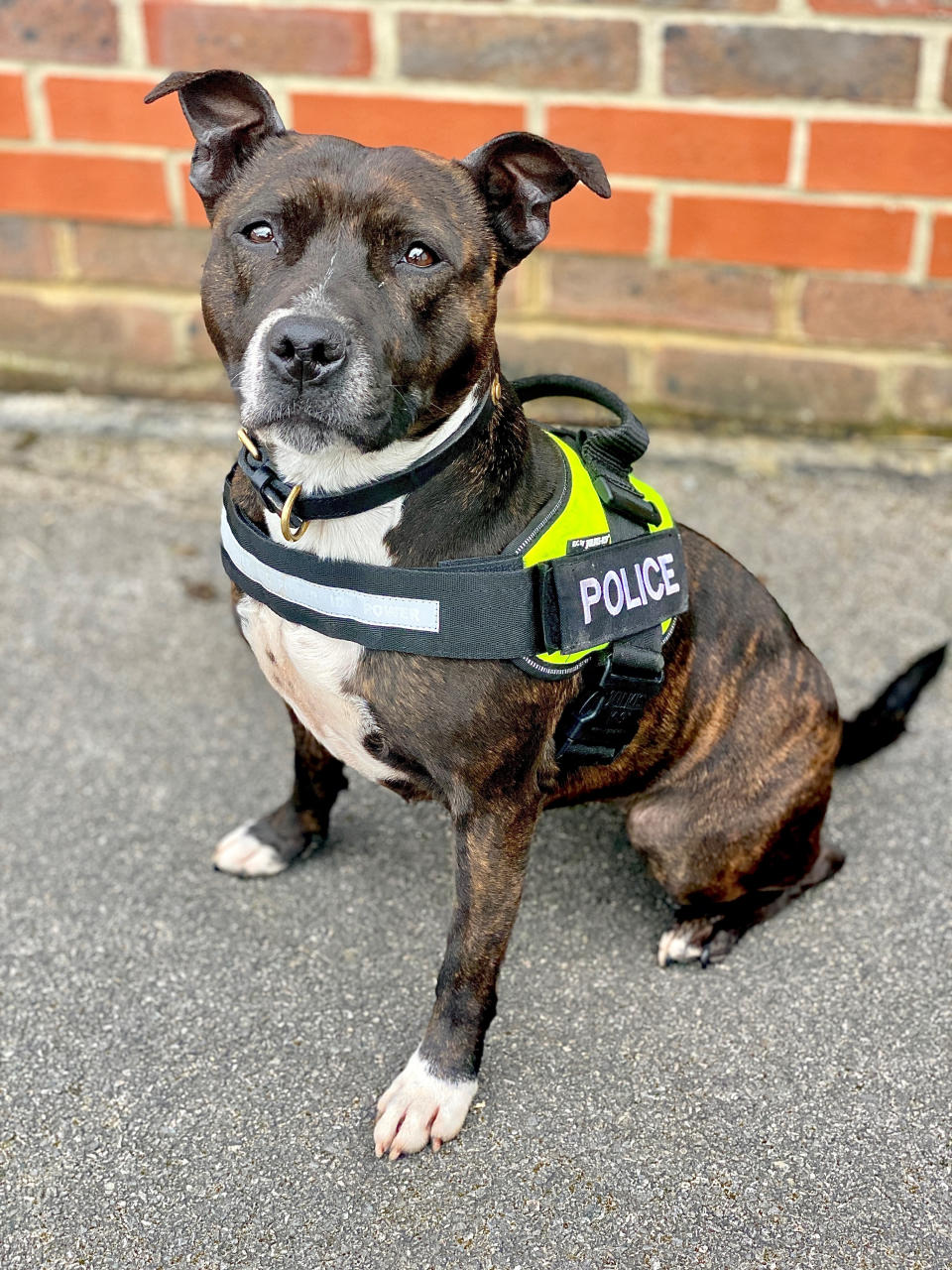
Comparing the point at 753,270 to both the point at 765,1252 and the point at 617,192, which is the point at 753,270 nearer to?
the point at 617,192

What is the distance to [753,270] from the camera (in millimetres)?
3807

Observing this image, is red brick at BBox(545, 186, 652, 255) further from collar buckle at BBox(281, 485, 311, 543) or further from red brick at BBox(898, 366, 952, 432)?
collar buckle at BBox(281, 485, 311, 543)

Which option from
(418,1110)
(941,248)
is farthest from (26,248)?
(418,1110)

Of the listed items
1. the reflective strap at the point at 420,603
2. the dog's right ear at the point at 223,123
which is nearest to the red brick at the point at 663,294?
the dog's right ear at the point at 223,123

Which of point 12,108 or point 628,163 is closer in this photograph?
point 628,163

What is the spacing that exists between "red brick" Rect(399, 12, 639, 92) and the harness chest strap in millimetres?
2141

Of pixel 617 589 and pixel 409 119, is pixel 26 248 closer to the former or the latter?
pixel 409 119

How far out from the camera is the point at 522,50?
11.8 feet

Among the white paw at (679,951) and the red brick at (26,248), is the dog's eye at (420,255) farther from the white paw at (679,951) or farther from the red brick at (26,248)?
the red brick at (26,248)

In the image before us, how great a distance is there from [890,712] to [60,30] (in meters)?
3.15

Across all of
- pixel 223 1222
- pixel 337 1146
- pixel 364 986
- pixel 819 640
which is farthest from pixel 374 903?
pixel 819 640

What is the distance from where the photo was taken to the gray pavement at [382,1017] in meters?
1.94

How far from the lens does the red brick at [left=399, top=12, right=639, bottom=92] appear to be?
3.56m

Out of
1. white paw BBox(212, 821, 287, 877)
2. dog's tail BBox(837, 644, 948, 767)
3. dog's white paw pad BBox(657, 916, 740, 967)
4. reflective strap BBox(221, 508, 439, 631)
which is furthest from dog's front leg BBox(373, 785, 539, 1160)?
dog's tail BBox(837, 644, 948, 767)
